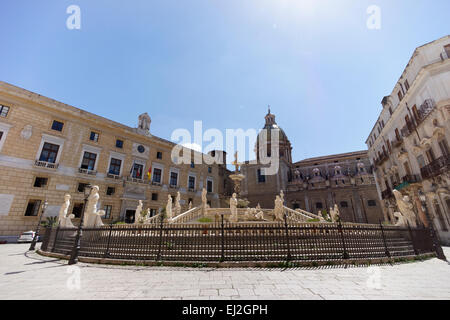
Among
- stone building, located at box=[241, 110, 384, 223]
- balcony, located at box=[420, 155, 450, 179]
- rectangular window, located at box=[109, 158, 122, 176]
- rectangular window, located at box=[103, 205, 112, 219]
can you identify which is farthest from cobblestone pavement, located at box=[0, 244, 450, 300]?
stone building, located at box=[241, 110, 384, 223]

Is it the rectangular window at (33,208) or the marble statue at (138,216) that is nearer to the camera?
the marble statue at (138,216)

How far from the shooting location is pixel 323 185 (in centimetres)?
3538

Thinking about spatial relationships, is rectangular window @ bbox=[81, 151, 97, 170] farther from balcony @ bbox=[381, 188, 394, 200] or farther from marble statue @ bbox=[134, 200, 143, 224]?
balcony @ bbox=[381, 188, 394, 200]

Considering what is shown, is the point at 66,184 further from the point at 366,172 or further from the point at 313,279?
the point at 366,172

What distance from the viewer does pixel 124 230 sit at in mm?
7770

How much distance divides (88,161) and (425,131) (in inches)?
1261

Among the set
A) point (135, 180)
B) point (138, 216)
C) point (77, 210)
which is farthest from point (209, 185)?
point (77, 210)

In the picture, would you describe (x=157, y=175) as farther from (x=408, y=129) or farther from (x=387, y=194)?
(x=387, y=194)

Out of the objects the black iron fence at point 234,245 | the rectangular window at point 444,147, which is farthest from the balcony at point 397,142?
the black iron fence at point 234,245

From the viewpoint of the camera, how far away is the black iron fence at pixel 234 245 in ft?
22.0

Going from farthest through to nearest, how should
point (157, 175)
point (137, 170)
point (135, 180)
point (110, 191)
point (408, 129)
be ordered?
point (157, 175)
point (137, 170)
point (135, 180)
point (110, 191)
point (408, 129)

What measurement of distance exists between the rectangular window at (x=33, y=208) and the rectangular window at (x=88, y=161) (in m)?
4.72

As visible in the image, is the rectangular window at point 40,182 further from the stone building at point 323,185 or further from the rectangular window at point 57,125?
the stone building at point 323,185

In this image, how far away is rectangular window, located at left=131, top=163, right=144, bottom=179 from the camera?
23.5 meters
